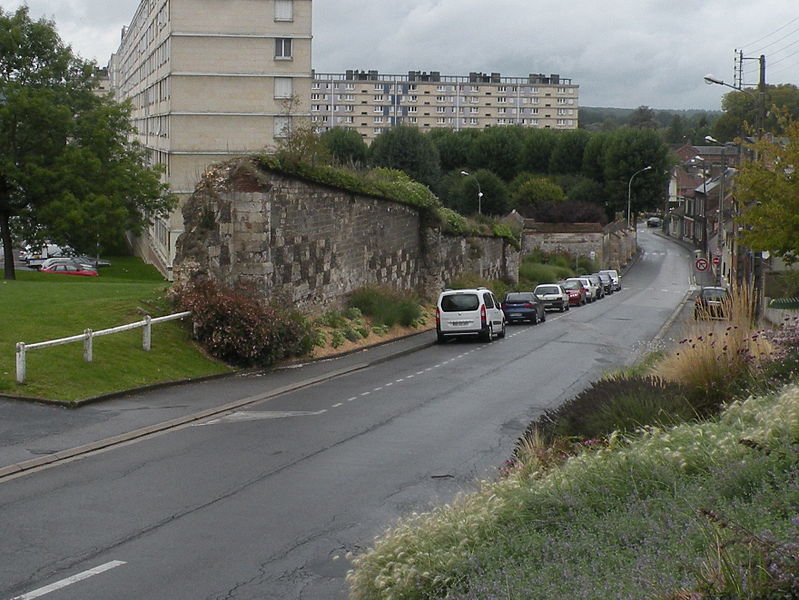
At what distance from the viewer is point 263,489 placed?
40.0 feet

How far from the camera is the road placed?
29.4 feet

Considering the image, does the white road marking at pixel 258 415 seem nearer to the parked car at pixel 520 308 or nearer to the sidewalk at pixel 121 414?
the sidewalk at pixel 121 414

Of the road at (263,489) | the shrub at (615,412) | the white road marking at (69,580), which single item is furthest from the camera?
the shrub at (615,412)

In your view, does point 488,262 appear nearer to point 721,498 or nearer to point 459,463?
point 459,463

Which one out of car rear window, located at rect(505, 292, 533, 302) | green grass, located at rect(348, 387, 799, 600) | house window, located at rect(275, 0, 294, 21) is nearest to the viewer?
green grass, located at rect(348, 387, 799, 600)

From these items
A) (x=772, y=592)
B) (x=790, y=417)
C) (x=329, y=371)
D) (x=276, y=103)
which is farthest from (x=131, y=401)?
(x=276, y=103)

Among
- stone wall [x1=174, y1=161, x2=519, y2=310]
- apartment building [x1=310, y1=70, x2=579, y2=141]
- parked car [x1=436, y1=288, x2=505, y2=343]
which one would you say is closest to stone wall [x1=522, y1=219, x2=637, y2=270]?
stone wall [x1=174, y1=161, x2=519, y2=310]

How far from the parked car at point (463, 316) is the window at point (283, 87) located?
32.2 m

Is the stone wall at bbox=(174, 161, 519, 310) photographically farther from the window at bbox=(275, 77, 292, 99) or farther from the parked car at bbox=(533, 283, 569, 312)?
the window at bbox=(275, 77, 292, 99)

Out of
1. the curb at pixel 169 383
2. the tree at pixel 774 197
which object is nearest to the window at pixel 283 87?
the curb at pixel 169 383

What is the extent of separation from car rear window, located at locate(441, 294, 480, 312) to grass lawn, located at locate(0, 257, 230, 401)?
9599 mm

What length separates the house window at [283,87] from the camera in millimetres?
61188

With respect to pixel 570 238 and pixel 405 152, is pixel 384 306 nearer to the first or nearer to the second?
pixel 570 238

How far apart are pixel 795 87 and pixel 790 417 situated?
104487 mm
